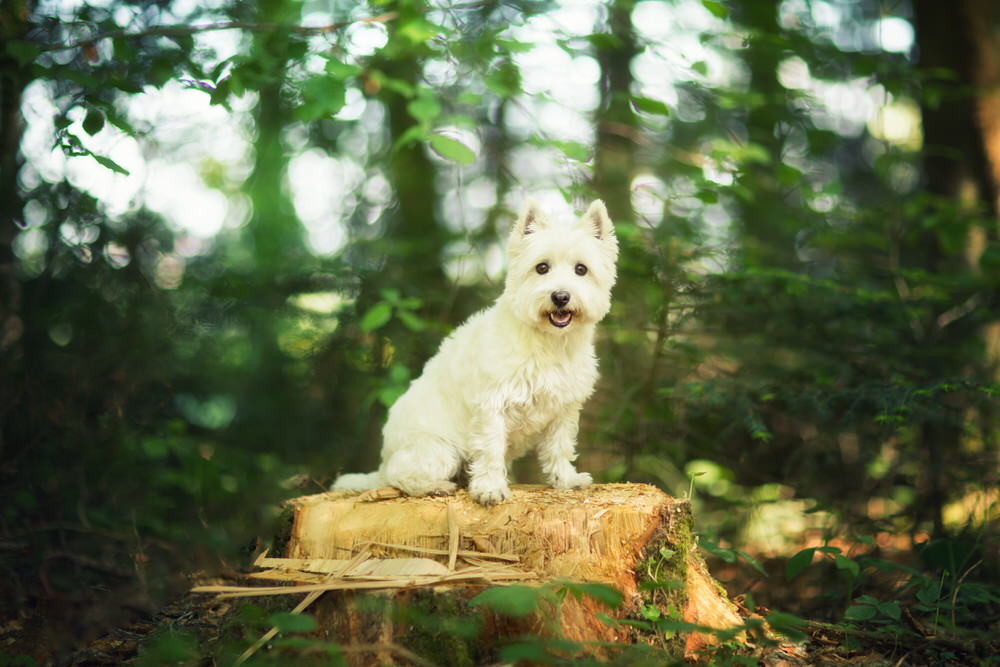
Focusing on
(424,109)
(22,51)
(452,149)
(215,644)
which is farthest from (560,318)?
(22,51)

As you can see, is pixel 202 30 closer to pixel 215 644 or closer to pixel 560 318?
pixel 560 318

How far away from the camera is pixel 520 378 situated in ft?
12.8

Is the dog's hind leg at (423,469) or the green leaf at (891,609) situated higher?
the dog's hind leg at (423,469)

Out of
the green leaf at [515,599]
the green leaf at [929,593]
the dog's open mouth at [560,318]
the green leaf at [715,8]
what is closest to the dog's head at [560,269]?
the dog's open mouth at [560,318]

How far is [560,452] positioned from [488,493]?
2.52ft

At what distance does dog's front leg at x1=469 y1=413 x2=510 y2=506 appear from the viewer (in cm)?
360

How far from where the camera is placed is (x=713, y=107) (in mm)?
7566

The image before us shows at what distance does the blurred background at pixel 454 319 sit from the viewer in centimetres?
468

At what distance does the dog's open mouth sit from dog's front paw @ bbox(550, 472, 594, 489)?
3.45 feet

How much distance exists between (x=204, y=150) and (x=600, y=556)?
375 inches

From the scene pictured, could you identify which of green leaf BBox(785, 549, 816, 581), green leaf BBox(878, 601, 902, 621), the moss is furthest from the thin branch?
green leaf BBox(878, 601, 902, 621)

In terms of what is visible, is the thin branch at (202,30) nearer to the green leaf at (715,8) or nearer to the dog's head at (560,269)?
the dog's head at (560,269)

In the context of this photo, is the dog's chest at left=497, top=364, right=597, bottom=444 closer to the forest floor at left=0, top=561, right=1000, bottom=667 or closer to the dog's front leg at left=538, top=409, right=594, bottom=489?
the dog's front leg at left=538, top=409, right=594, bottom=489

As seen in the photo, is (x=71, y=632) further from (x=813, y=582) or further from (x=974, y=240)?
(x=974, y=240)
